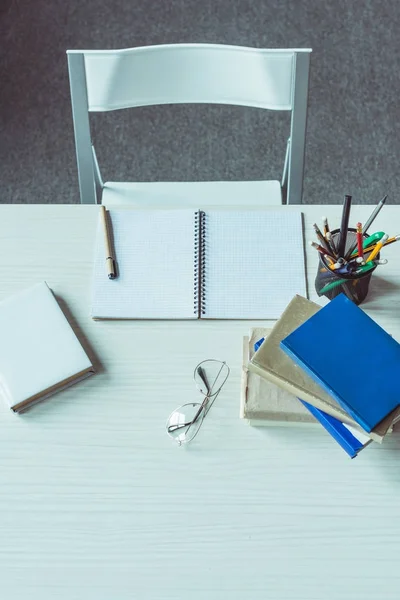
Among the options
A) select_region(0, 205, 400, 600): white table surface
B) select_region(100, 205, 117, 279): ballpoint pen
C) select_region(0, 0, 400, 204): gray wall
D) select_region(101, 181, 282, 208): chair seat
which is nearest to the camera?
select_region(0, 205, 400, 600): white table surface

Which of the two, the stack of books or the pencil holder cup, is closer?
the stack of books

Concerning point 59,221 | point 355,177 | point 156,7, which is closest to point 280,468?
point 59,221

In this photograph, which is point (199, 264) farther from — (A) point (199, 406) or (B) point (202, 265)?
(A) point (199, 406)

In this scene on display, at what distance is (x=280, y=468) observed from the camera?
0.83 meters

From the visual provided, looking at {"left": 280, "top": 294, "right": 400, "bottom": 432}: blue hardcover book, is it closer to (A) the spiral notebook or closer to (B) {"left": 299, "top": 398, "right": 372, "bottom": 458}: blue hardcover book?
(B) {"left": 299, "top": 398, "right": 372, "bottom": 458}: blue hardcover book

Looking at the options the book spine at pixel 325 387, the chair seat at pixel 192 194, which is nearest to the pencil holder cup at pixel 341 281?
the book spine at pixel 325 387

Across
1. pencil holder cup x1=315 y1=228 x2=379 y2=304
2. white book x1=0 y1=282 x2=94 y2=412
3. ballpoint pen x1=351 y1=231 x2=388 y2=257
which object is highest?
ballpoint pen x1=351 y1=231 x2=388 y2=257

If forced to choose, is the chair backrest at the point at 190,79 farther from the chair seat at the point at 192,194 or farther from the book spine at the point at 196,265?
the book spine at the point at 196,265

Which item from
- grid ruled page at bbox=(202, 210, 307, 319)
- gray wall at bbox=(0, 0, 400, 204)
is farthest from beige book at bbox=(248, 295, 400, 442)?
→ gray wall at bbox=(0, 0, 400, 204)

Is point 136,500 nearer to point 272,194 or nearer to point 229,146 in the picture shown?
point 272,194

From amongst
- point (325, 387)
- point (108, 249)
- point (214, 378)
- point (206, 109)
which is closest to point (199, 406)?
point (214, 378)

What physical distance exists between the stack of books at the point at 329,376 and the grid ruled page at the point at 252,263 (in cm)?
11

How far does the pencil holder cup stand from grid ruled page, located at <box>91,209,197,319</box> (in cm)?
18

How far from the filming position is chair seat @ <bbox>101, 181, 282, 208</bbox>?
138 cm
